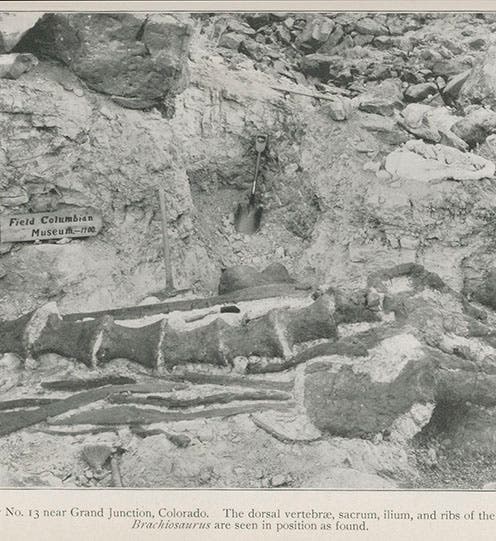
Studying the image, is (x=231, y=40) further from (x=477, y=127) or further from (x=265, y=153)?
(x=477, y=127)

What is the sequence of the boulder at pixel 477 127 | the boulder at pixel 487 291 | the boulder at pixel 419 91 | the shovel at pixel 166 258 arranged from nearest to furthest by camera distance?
the boulder at pixel 487 291 < the shovel at pixel 166 258 < the boulder at pixel 477 127 < the boulder at pixel 419 91

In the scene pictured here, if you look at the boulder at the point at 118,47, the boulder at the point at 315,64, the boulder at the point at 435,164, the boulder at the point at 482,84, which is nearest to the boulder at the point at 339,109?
the boulder at the point at 315,64

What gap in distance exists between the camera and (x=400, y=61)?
27.2ft

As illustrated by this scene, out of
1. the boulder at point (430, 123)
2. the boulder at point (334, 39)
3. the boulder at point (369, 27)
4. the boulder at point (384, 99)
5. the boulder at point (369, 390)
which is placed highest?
the boulder at point (369, 27)

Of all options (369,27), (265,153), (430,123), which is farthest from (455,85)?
(265,153)

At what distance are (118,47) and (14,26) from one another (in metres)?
1.06

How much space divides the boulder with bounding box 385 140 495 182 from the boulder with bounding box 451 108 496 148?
280 millimetres

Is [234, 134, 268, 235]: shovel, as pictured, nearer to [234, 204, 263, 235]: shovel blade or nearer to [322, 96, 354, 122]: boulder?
[234, 204, 263, 235]: shovel blade

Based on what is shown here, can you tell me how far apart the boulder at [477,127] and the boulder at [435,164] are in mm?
280

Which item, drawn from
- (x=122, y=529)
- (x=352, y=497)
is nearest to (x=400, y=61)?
(x=352, y=497)

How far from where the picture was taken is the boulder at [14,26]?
21.9ft

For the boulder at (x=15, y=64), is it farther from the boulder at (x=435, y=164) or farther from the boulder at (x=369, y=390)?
the boulder at (x=369, y=390)

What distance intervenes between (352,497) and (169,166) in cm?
412

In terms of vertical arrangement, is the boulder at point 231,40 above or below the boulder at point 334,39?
A: below
